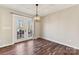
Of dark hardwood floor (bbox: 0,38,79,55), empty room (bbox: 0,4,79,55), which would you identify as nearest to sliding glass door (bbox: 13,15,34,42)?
empty room (bbox: 0,4,79,55)

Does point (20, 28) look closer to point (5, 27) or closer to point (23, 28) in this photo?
point (23, 28)

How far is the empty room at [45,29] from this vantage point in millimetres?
4156

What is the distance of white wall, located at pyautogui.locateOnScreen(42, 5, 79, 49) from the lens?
14.1ft

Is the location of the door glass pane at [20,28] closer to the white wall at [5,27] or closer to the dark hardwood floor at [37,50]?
the white wall at [5,27]

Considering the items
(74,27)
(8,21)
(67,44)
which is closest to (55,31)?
(67,44)

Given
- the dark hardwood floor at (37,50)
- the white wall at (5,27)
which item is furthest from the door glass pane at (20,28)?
the dark hardwood floor at (37,50)

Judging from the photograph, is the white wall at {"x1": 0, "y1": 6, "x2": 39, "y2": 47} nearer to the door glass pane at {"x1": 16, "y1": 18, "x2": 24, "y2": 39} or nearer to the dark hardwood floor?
the dark hardwood floor

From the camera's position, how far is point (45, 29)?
24.3ft

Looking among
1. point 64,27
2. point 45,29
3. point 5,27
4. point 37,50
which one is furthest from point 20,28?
point 64,27

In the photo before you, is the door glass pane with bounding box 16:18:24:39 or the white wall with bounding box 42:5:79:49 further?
the door glass pane with bounding box 16:18:24:39

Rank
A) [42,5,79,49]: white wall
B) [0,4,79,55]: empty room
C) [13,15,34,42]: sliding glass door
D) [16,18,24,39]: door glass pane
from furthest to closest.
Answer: [16,18,24,39]: door glass pane < [13,15,34,42]: sliding glass door < [42,5,79,49]: white wall < [0,4,79,55]: empty room
